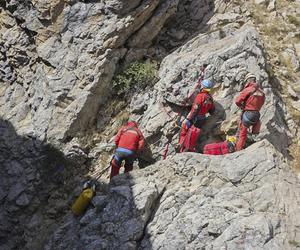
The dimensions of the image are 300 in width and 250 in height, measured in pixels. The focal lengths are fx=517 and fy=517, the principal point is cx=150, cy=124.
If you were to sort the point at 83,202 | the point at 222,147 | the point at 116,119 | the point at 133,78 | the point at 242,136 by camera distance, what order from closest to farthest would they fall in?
the point at 83,202 → the point at 222,147 → the point at 242,136 → the point at 116,119 → the point at 133,78

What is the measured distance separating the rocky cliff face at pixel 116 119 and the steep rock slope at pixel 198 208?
0.03 meters

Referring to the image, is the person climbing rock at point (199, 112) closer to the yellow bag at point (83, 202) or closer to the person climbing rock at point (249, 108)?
the person climbing rock at point (249, 108)

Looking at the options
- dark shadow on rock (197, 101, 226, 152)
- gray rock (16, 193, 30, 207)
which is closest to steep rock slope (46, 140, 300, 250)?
gray rock (16, 193, 30, 207)

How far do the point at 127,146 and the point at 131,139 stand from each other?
0.72 feet

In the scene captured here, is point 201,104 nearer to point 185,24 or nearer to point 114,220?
point 114,220

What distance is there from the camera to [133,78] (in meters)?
16.6

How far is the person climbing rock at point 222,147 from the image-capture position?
14232mm

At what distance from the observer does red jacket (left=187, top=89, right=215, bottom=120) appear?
48.2 feet

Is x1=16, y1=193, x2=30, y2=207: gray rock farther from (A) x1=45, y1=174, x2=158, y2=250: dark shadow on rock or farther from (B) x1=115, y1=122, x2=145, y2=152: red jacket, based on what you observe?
(B) x1=115, y1=122, x2=145, y2=152: red jacket

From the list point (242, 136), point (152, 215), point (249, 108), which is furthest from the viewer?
point (242, 136)

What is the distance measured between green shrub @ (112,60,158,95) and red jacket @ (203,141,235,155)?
10.7 ft

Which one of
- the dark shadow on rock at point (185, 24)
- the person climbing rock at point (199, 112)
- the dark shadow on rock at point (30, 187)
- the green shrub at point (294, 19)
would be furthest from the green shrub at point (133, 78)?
the green shrub at point (294, 19)

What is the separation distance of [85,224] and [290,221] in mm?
4996

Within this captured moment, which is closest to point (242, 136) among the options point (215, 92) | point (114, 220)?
point (215, 92)
